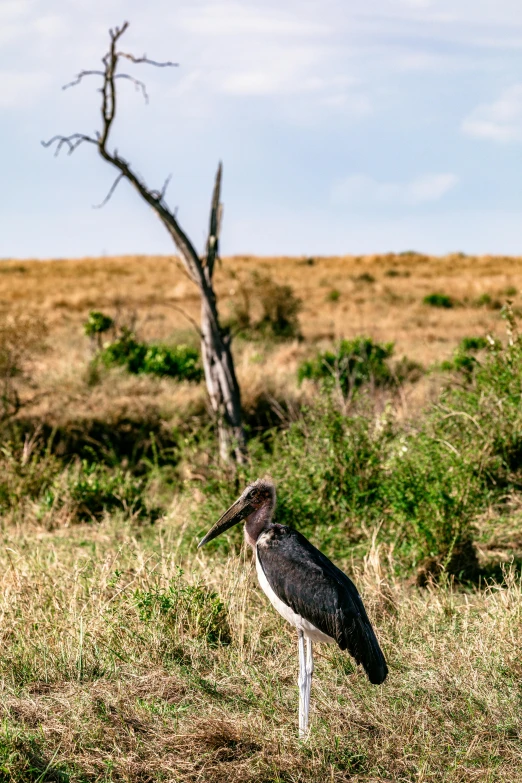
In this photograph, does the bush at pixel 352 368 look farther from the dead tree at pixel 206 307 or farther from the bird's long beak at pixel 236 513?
the bird's long beak at pixel 236 513

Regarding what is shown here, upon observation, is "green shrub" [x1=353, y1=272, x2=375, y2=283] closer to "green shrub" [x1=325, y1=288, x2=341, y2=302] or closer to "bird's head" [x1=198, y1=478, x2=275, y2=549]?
"green shrub" [x1=325, y1=288, x2=341, y2=302]

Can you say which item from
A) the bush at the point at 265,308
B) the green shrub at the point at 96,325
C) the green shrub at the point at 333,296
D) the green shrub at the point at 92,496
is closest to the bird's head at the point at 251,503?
the green shrub at the point at 92,496

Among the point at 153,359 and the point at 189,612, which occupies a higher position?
the point at 153,359

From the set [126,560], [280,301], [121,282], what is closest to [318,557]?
[126,560]

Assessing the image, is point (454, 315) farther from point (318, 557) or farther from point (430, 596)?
point (318, 557)

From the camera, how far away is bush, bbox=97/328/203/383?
14.8 metres

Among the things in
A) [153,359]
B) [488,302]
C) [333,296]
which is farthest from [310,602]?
[333,296]

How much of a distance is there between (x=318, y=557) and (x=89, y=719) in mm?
1361

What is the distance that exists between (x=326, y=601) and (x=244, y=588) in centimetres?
183

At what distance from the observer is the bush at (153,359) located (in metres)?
14.8

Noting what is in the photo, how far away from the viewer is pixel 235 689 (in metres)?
4.81

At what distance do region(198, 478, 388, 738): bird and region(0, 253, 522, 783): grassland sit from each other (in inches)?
15.1

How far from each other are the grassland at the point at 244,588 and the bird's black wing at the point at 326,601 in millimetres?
467

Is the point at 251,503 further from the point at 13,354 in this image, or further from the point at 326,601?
the point at 13,354
